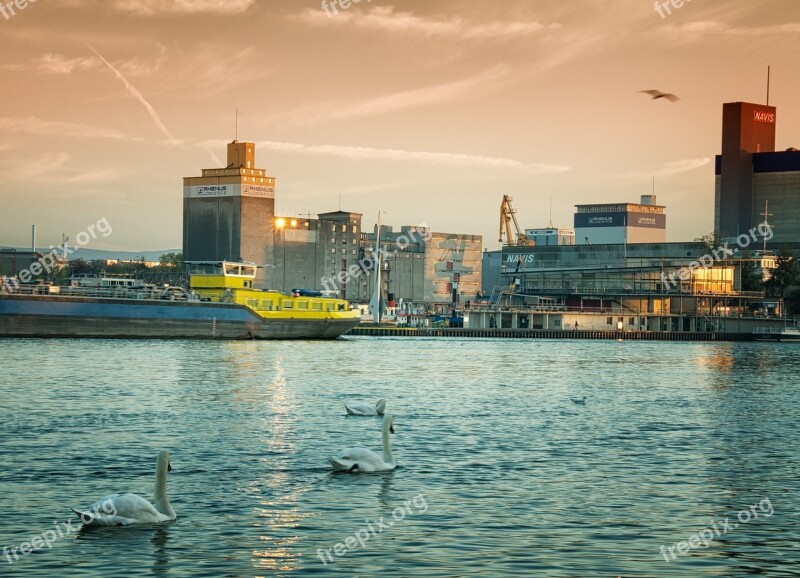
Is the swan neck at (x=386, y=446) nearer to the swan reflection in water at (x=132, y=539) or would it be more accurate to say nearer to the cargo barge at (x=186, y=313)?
the swan reflection in water at (x=132, y=539)

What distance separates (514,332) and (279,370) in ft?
312

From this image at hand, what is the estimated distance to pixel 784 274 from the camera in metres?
184

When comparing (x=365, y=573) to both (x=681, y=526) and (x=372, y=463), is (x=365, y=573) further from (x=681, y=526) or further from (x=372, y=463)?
(x=372, y=463)

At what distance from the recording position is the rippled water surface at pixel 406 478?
739 inches

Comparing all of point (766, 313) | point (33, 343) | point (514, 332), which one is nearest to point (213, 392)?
point (33, 343)

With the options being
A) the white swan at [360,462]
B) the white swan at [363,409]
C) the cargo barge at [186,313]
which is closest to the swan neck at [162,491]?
the white swan at [360,462]

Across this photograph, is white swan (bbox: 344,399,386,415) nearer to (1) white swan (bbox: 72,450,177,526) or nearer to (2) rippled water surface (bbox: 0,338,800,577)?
(2) rippled water surface (bbox: 0,338,800,577)

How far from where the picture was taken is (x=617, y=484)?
2594 centimetres

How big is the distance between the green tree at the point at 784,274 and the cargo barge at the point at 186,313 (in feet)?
328

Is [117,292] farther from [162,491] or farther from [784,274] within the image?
[784,274]

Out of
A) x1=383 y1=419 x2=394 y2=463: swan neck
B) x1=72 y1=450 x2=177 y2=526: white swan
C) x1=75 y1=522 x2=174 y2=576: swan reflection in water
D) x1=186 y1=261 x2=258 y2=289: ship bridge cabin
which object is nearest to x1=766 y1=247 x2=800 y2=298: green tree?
x1=186 y1=261 x2=258 y2=289: ship bridge cabin

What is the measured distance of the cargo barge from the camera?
92625 millimetres

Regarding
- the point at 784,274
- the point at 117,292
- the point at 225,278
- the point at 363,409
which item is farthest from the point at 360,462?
the point at 784,274

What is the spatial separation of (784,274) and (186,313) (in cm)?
12019
